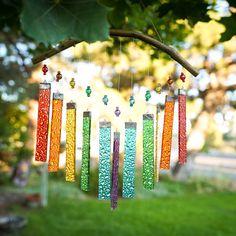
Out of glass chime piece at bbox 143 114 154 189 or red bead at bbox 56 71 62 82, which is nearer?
glass chime piece at bbox 143 114 154 189

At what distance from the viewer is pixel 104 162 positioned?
4.92 feet

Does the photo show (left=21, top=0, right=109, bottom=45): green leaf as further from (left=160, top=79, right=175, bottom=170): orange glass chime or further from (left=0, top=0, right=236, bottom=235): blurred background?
(left=0, top=0, right=236, bottom=235): blurred background

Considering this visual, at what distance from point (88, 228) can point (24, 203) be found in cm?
234

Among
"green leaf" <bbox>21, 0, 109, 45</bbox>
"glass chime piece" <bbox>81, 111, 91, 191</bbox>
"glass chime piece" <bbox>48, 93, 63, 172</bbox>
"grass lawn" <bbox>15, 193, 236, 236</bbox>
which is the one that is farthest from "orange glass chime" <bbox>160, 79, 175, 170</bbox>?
"grass lawn" <bbox>15, 193, 236, 236</bbox>

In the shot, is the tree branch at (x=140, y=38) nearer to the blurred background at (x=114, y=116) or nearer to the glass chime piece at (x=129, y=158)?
the glass chime piece at (x=129, y=158)

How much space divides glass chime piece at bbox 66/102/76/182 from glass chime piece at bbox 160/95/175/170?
325mm

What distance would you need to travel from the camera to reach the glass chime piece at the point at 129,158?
1.50 metres

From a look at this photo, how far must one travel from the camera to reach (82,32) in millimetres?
954

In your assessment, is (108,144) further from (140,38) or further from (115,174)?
(140,38)

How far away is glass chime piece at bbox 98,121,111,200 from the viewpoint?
1.48 meters

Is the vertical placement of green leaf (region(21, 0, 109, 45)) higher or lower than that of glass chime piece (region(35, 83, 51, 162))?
higher

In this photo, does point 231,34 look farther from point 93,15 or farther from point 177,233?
point 177,233

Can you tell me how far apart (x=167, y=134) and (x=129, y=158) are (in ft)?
0.55

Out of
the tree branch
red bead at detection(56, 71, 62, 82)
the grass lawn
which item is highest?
the tree branch
